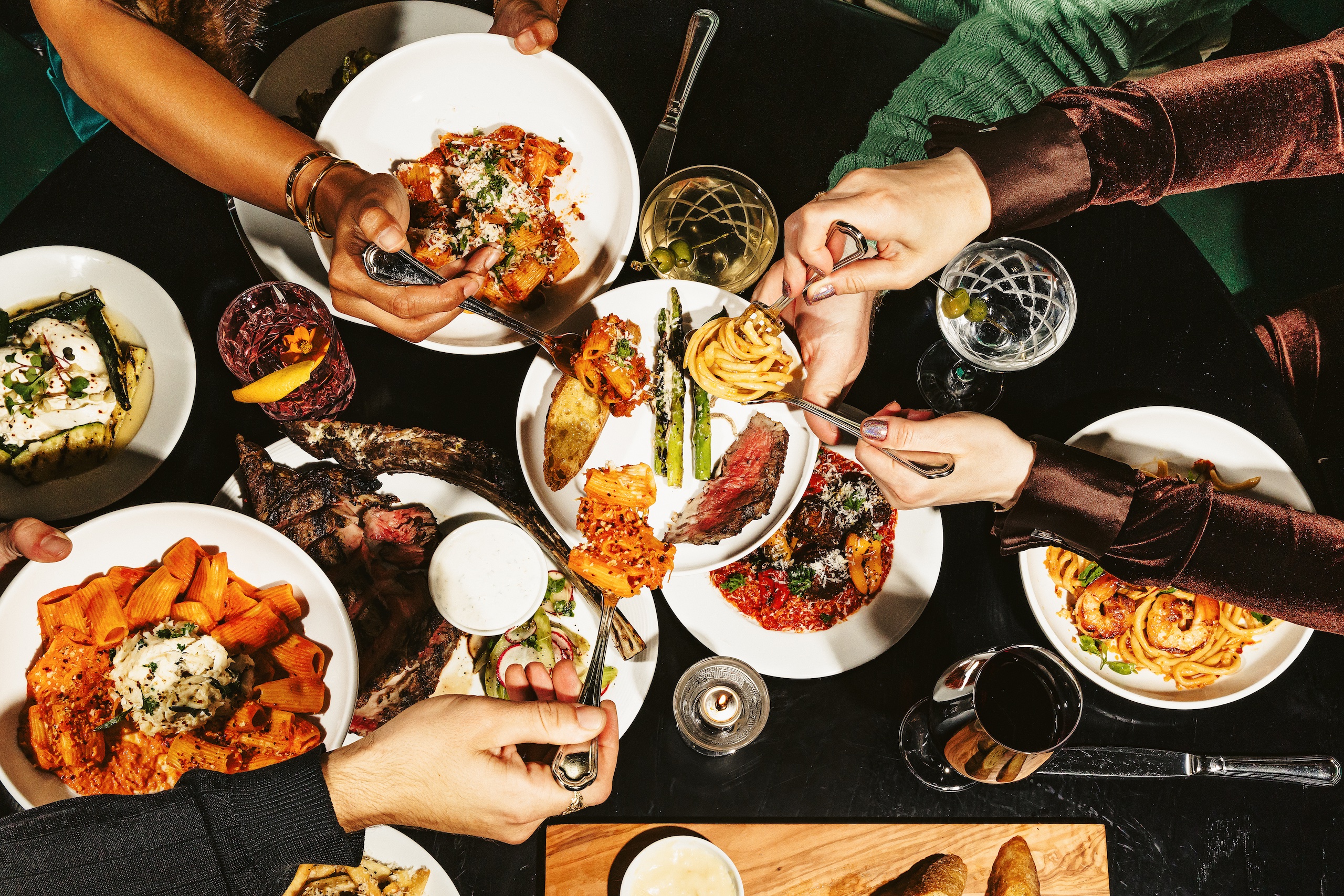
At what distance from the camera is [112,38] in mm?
2125

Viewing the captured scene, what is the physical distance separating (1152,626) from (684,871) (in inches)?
64.1

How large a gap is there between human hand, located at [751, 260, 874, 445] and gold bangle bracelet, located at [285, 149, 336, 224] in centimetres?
135

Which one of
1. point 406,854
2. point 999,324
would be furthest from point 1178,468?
point 406,854

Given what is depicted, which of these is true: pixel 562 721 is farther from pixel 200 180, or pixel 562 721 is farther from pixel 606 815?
pixel 200 180

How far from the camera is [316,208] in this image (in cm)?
205

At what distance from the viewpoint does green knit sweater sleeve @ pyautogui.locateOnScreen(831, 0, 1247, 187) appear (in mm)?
2438

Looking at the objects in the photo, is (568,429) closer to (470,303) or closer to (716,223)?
(470,303)

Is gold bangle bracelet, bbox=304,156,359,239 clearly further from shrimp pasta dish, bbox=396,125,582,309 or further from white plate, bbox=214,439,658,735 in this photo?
white plate, bbox=214,439,658,735

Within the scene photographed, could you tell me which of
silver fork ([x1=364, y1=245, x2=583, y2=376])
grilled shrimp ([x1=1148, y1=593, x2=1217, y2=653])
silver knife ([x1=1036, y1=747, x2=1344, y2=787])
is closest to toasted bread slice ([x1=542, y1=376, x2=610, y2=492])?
silver fork ([x1=364, y1=245, x2=583, y2=376])

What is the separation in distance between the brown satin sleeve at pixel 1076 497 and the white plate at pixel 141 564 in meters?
1.92

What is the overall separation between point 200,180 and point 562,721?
1.87 meters

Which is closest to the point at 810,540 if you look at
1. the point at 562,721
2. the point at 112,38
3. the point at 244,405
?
the point at 562,721

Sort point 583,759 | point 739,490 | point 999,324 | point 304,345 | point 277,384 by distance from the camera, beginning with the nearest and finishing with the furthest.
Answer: point 583,759, point 277,384, point 304,345, point 739,490, point 999,324

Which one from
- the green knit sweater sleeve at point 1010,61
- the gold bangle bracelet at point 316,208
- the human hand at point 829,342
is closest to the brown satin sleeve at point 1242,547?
the human hand at point 829,342
